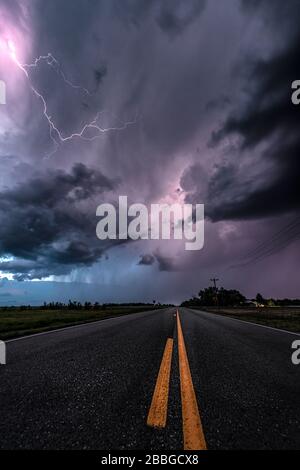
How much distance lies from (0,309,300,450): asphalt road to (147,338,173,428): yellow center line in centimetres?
6

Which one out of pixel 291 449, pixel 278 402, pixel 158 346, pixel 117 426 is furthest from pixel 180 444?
pixel 158 346

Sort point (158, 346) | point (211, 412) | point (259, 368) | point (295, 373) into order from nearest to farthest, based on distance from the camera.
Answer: point (211, 412), point (295, 373), point (259, 368), point (158, 346)

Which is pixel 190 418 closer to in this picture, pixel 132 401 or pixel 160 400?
pixel 160 400

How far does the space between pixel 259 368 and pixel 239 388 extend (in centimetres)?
116

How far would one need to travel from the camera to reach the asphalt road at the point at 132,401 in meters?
1.94

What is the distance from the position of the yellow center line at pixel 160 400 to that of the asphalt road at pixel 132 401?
62 mm

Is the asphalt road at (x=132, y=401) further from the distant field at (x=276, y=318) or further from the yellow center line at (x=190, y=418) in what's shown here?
the distant field at (x=276, y=318)

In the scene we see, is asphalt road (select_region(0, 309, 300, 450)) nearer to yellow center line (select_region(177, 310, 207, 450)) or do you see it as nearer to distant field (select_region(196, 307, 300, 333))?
yellow center line (select_region(177, 310, 207, 450))

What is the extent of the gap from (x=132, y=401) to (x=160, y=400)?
29 cm

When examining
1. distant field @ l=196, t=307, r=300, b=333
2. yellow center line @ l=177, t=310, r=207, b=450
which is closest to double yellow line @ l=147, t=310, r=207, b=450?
yellow center line @ l=177, t=310, r=207, b=450

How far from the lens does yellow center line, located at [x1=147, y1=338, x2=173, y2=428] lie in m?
2.21

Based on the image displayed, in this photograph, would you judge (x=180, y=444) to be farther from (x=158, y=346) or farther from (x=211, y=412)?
(x=158, y=346)
